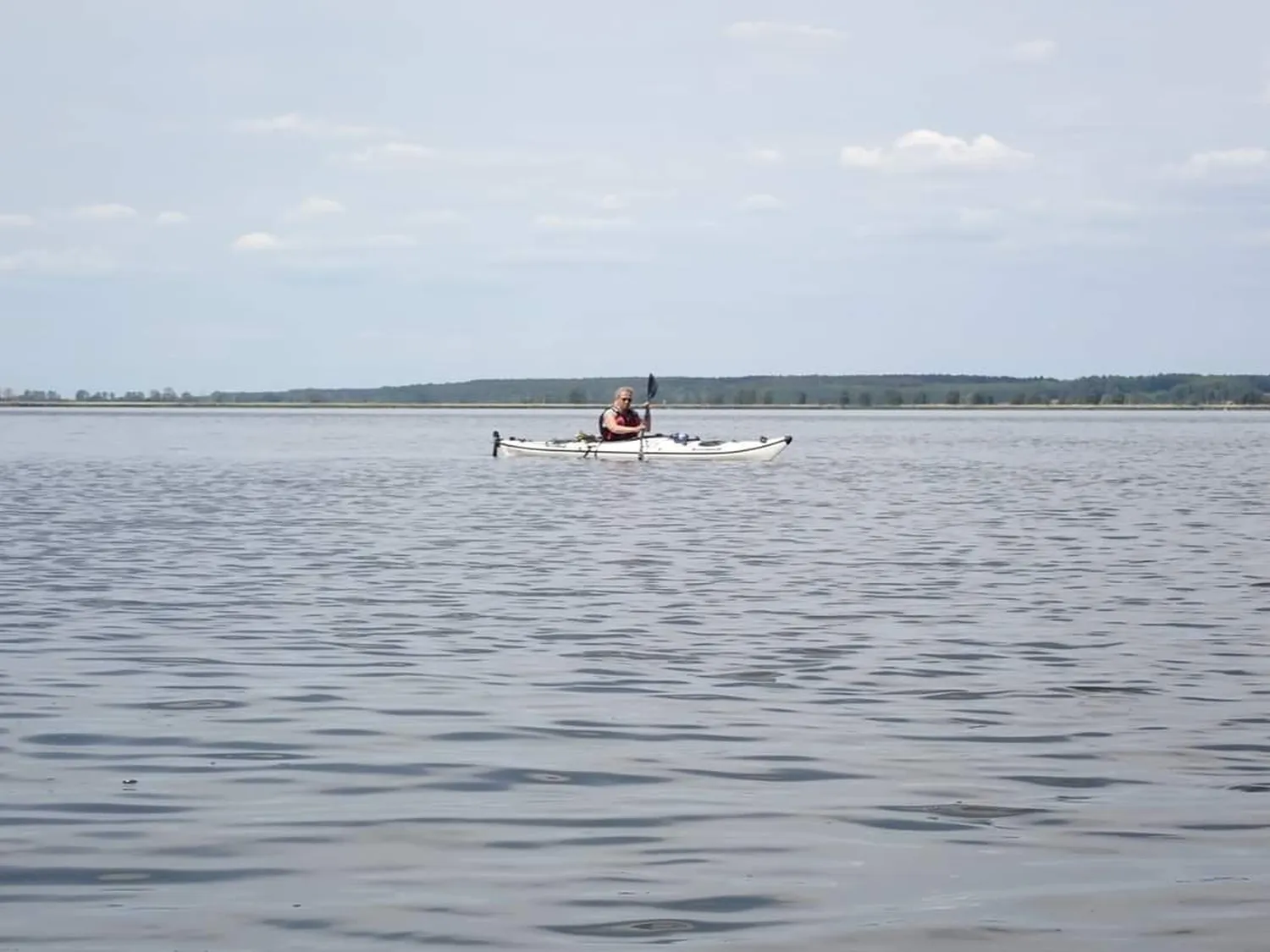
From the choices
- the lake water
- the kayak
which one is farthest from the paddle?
the lake water

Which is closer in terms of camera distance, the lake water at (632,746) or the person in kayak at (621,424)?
the lake water at (632,746)

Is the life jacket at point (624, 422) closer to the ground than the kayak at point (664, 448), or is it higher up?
higher up

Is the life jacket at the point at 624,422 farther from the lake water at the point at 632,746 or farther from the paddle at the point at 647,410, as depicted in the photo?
the lake water at the point at 632,746

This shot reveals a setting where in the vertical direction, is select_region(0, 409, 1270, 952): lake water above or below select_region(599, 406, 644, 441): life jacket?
below

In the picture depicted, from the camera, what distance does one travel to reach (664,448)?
6150cm

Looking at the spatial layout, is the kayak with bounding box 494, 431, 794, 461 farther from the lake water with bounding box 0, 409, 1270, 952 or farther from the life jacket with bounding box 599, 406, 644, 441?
the lake water with bounding box 0, 409, 1270, 952

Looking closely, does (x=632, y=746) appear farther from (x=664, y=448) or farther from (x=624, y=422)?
(x=664, y=448)

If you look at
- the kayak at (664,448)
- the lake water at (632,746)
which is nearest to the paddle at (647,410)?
the kayak at (664,448)

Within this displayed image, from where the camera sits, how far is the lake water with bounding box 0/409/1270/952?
866cm

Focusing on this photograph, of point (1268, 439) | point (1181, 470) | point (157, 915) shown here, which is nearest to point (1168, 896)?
point (157, 915)

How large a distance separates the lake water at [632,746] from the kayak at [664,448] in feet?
97.1

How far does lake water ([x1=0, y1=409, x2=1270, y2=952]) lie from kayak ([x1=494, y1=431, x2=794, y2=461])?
2959cm

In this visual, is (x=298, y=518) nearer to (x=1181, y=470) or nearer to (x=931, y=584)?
(x=931, y=584)

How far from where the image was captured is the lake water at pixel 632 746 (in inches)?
341
